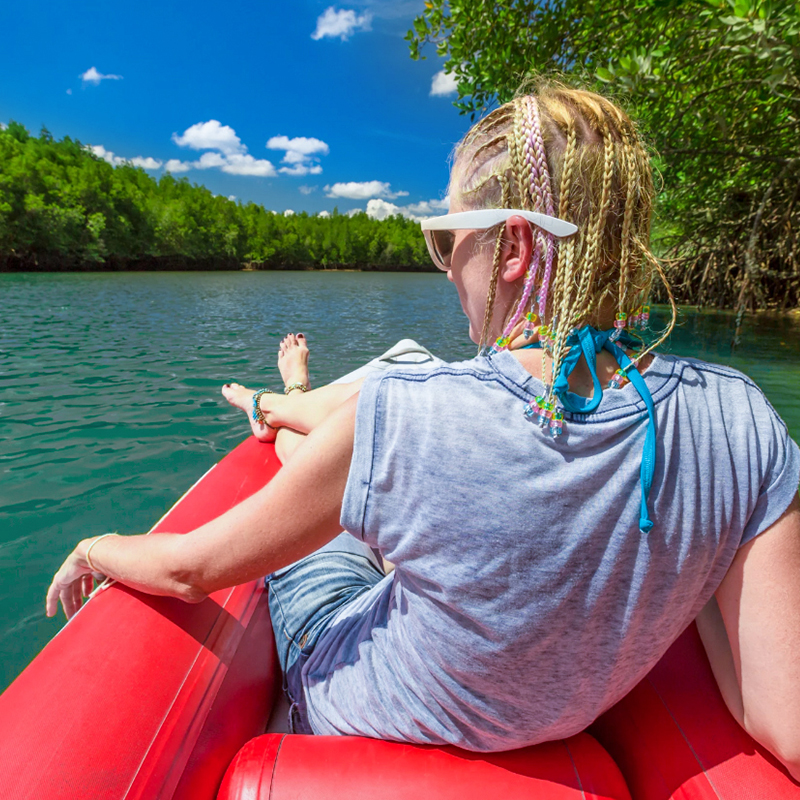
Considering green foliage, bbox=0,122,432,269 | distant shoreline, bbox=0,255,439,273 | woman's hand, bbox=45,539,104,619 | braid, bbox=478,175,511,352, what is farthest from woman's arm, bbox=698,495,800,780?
distant shoreline, bbox=0,255,439,273

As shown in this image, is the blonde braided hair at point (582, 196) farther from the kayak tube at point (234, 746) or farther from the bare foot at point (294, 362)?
the bare foot at point (294, 362)

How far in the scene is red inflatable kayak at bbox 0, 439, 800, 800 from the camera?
0.92 metres

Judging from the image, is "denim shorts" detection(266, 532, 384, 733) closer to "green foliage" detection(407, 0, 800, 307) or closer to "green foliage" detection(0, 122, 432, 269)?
"green foliage" detection(407, 0, 800, 307)

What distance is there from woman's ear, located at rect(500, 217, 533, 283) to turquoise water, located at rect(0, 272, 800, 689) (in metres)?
2.50

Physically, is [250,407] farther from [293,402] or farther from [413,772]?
[413,772]

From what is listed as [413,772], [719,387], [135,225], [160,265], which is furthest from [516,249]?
[160,265]

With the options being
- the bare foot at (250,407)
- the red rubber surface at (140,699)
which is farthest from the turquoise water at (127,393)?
the red rubber surface at (140,699)

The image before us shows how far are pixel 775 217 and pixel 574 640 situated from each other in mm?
9889

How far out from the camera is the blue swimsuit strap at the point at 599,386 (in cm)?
69

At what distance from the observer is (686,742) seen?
99 centimetres

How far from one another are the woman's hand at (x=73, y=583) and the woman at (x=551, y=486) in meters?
0.43

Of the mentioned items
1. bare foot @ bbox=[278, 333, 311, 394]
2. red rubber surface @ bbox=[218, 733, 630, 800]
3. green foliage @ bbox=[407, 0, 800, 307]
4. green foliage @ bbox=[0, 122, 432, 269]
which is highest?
green foliage @ bbox=[0, 122, 432, 269]

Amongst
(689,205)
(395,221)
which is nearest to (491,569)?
(689,205)

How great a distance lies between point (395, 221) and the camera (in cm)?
9012
